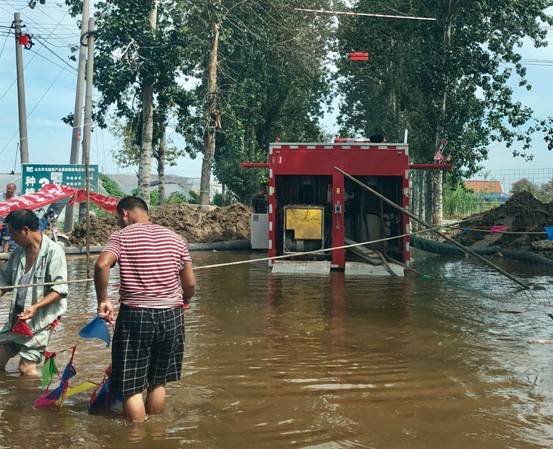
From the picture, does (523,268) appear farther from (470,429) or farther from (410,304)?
(470,429)

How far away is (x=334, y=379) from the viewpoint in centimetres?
578

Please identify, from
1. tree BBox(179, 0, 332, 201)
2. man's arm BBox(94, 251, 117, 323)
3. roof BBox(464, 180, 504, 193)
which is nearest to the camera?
man's arm BBox(94, 251, 117, 323)

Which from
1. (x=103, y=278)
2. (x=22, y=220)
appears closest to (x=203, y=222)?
(x=22, y=220)

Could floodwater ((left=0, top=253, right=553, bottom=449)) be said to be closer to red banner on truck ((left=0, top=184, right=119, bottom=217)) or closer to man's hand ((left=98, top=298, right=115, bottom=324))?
man's hand ((left=98, top=298, right=115, bottom=324))

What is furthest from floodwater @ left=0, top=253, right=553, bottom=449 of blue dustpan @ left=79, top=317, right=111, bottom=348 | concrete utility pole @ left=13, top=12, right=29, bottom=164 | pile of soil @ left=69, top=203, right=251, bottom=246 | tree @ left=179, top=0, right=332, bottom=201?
tree @ left=179, top=0, right=332, bottom=201

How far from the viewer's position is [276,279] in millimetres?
12516

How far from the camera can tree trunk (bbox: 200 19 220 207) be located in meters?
25.1

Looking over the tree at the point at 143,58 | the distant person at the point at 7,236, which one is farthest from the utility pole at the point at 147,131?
the distant person at the point at 7,236

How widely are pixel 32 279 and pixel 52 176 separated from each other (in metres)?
14.1

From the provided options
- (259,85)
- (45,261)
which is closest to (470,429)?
(45,261)

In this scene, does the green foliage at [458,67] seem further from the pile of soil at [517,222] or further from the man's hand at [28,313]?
the man's hand at [28,313]

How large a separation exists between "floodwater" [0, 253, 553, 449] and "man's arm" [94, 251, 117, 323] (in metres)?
0.81

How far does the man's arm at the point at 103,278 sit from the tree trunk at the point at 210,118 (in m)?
20.4

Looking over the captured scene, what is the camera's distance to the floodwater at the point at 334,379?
173 inches
